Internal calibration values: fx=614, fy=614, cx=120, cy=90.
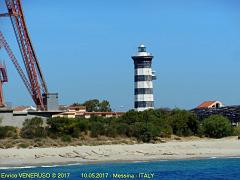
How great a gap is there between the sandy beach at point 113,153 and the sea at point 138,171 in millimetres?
1064

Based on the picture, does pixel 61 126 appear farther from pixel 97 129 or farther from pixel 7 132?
pixel 7 132

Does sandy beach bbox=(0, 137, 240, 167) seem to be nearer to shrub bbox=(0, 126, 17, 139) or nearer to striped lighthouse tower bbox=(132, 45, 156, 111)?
shrub bbox=(0, 126, 17, 139)

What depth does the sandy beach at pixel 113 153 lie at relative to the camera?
89.5 ft

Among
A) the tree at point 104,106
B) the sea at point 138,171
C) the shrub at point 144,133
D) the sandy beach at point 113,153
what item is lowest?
the sea at point 138,171

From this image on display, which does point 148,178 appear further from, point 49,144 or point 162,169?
point 49,144

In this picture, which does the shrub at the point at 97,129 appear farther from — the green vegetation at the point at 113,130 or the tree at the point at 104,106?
the tree at the point at 104,106

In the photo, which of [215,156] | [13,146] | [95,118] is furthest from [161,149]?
[95,118]

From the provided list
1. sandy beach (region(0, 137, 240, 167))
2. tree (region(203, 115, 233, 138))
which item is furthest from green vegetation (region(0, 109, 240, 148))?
sandy beach (region(0, 137, 240, 167))

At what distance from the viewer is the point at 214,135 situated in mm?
39188

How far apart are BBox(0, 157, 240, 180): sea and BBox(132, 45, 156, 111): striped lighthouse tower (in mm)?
25610

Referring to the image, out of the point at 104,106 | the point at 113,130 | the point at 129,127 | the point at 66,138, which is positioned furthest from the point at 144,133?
the point at 104,106

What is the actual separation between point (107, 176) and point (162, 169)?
388 centimetres

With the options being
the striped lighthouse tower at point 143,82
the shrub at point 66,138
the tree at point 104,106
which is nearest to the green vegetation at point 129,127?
the shrub at point 66,138

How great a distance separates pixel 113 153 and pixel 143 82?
2568cm
